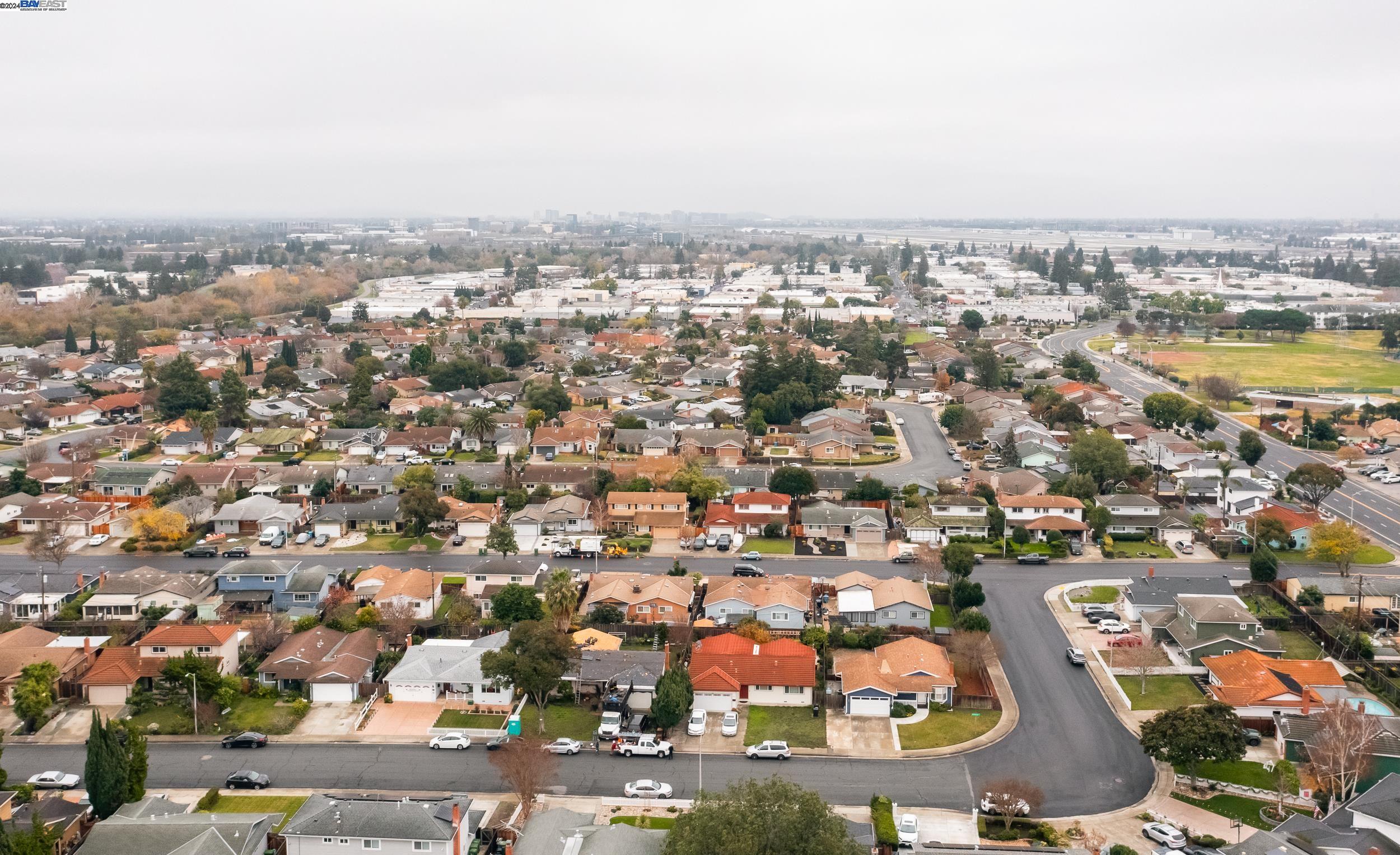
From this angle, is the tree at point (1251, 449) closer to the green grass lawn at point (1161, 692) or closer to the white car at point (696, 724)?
the green grass lawn at point (1161, 692)

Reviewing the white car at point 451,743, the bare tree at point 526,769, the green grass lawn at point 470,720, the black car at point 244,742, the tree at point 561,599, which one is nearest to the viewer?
the bare tree at point 526,769

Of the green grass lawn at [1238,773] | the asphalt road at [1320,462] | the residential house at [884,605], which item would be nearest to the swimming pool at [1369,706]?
the green grass lawn at [1238,773]

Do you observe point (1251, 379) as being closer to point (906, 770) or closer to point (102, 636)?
point (906, 770)

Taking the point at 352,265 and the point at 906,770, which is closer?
the point at 906,770

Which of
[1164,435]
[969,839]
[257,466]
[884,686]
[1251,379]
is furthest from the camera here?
[1251,379]

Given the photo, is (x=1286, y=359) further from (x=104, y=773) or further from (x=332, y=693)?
(x=104, y=773)

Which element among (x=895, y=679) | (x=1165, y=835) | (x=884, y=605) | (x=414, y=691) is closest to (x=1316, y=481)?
(x=884, y=605)

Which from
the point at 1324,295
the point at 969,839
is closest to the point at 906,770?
the point at 969,839
